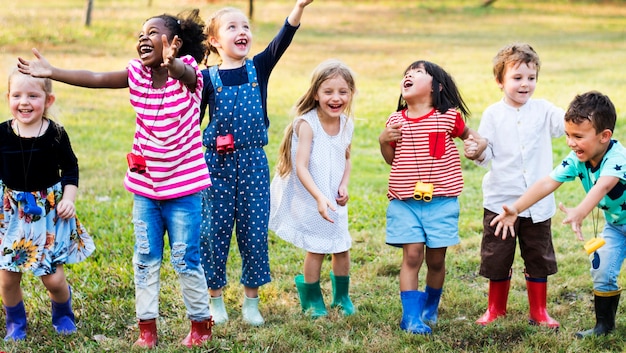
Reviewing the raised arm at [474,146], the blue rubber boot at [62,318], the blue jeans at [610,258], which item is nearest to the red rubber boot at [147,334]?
the blue rubber boot at [62,318]

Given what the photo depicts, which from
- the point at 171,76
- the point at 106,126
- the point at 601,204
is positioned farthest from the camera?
the point at 106,126

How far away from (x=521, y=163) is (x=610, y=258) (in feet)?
2.20

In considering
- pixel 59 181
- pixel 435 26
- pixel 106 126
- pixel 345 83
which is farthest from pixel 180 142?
pixel 435 26

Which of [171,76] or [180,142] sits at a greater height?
[171,76]

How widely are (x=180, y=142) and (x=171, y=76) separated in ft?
1.17

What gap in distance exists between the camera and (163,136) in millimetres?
3986

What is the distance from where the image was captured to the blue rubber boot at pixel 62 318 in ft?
14.4

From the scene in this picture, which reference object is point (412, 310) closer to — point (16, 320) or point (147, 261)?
point (147, 261)

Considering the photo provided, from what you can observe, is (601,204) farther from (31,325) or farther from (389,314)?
(31,325)

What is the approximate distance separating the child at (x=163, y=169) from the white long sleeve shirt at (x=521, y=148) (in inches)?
61.8

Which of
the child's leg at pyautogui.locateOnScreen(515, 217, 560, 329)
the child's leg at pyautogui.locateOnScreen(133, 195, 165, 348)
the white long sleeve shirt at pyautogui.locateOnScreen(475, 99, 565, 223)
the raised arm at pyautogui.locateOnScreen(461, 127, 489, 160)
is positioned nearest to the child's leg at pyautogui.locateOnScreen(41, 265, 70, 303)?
the child's leg at pyautogui.locateOnScreen(133, 195, 165, 348)

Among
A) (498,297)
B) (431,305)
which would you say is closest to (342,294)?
(431,305)

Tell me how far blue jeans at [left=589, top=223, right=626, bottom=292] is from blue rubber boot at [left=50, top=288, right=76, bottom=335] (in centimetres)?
271

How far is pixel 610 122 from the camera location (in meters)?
4.05
